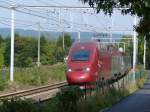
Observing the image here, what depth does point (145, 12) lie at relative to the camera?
44.9 feet

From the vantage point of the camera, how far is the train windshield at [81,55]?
39700mm

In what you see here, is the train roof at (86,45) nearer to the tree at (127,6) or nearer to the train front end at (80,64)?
the train front end at (80,64)

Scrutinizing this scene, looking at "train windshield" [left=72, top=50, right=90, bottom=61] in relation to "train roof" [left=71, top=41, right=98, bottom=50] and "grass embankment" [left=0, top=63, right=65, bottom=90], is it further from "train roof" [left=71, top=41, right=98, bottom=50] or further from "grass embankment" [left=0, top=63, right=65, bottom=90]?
"grass embankment" [left=0, top=63, right=65, bottom=90]

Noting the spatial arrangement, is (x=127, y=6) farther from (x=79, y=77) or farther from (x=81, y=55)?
(x=81, y=55)

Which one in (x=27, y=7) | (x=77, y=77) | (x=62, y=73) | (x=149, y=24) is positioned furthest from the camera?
(x=62, y=73)

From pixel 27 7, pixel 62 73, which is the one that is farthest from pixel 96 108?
pixel 62 73

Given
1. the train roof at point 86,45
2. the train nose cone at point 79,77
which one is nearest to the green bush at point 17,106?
the train nose cone at point 79,77

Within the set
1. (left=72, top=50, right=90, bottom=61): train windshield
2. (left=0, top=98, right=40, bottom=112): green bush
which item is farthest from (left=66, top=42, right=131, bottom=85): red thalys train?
(left=0, top=98, right=40, bottom=112): green bush

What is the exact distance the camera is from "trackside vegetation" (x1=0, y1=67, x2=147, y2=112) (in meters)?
14.8

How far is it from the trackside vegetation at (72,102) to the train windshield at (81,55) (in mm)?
7350

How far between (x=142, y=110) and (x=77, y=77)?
14.2 m

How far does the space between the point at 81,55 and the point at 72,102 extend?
20.5 metres

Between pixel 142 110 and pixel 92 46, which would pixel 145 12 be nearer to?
pixel 142 110

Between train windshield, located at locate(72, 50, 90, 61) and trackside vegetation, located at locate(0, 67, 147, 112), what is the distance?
24.1 feet
